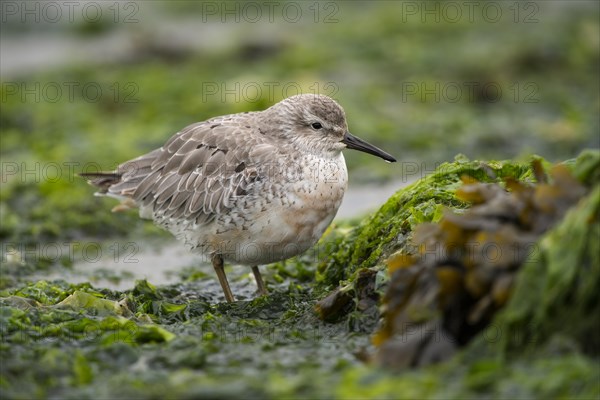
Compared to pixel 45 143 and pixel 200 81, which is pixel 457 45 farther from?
pixel 45 143

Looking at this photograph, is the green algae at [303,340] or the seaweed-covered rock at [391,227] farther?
the seaweed-covered rock at [391,227]

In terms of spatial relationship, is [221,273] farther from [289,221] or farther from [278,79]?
[278,79]

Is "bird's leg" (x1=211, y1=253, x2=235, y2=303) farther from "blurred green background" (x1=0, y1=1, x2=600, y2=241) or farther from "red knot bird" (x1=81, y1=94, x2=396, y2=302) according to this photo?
"blurred green background" (x1=0, y1=1, x2=600, y2=241)

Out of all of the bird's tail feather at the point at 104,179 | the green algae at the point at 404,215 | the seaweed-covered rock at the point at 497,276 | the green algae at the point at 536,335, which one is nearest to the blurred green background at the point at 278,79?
the bird's tail feather at the point at 104,179

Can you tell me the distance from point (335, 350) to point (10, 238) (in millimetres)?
5050

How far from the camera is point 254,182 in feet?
22.1

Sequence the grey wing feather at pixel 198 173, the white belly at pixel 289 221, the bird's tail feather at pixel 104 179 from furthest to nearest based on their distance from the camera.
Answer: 1. the bird's tail feather at pixel 104 179
2. the grey wing feather at pixel 198 173
3. the white belly at pixel 289 221

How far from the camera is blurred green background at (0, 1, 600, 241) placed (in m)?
10.8

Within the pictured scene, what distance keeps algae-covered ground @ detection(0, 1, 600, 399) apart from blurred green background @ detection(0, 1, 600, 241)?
42 mm

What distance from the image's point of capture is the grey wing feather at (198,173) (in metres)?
6.92

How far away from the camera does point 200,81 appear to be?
13.2 meters

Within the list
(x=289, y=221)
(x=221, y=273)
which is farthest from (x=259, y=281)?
(x=289, y=221)

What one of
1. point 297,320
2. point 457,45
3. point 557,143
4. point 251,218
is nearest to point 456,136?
point 557,143

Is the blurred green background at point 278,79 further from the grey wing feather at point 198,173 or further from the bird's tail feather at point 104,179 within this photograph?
the grey wing feather at point 198,173
